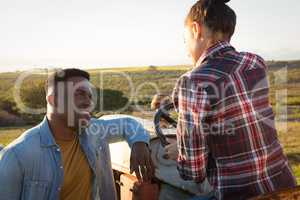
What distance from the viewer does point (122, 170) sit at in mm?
4902

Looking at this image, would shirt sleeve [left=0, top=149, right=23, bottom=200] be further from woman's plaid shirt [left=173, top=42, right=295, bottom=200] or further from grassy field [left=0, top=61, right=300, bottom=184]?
grassy field [left=0, top=61, right=300, bottom=184]

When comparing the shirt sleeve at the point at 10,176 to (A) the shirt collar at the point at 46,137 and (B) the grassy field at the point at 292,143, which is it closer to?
(A) the shirt collar at the point at 46,137

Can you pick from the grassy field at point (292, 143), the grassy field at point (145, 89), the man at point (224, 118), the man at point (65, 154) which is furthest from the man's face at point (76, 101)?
the grassy field at point (145, 89)

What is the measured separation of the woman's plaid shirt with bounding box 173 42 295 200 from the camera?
2580 mm

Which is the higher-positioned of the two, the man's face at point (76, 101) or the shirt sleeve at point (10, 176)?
the man's face at point (76, 101)

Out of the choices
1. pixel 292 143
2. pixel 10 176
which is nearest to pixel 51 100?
pixel 10 176

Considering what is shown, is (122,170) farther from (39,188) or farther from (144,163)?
(39,188)

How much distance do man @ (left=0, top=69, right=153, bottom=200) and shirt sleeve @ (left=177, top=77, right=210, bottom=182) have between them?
46.8 inches

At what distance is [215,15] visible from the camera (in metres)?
2.72

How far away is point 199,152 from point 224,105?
11.3 inches

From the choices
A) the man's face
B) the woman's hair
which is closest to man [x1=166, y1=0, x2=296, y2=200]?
the woman's hair

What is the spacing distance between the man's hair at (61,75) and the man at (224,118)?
53.5 inches

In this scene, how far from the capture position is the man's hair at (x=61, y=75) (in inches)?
149

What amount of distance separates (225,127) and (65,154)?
163cm
